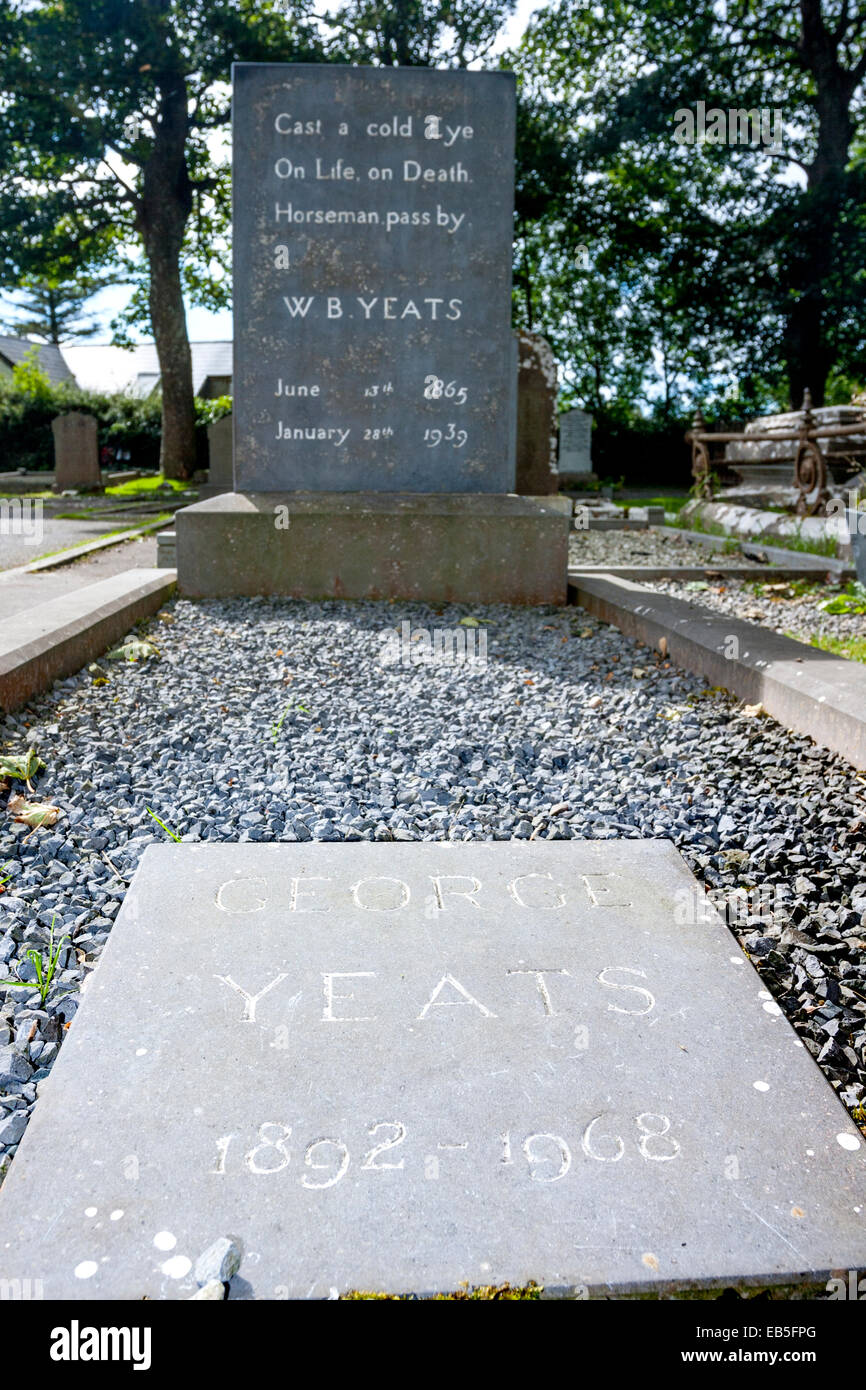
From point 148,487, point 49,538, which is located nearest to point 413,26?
point 148,487

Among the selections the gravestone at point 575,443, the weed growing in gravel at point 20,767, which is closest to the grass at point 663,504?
the gravestone at point 575,443

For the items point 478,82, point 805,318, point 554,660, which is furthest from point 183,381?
point 554,660

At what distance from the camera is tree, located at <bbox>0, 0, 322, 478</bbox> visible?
54.8 ft

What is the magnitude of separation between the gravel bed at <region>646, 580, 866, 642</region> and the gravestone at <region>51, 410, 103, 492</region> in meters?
13.7

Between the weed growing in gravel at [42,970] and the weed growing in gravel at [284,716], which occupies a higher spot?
the weed growing in gravel at [284,716]

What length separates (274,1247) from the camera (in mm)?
1223

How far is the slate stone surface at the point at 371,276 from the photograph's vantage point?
5730 millimetres

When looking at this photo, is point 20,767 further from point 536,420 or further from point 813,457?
point 813,457

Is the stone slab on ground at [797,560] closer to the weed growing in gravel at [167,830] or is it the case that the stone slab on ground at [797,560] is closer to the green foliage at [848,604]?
the green foliage at [848,604]

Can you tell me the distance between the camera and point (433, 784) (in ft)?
9.37

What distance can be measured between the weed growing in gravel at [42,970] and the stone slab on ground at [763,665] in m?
2.18

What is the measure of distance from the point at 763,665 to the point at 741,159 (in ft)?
74.4

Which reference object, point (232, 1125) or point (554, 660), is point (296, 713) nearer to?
point (554, 660)
